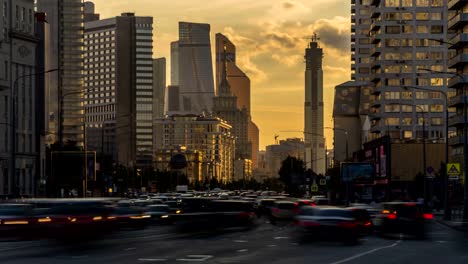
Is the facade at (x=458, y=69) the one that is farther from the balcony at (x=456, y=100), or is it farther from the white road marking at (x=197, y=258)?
the white road marking at (x=197, y=258)

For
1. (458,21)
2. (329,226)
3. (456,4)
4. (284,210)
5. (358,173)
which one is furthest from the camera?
(456,4)

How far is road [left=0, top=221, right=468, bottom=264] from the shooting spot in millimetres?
28469

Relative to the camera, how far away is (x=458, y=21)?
113m

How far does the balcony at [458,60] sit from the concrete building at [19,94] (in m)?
49.3

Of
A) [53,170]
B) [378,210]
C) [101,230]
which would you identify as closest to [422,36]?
[53,170]

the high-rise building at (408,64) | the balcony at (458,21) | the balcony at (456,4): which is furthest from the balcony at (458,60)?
the high-rise building at (408,64)

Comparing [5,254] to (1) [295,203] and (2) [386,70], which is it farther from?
(2) [386,70]

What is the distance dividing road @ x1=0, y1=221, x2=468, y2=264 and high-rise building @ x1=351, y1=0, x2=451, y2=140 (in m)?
121

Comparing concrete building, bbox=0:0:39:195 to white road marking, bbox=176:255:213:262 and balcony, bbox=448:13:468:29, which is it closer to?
balcony, bbox=448:13:468:29

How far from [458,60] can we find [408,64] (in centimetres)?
5174

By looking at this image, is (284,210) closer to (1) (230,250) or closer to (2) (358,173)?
(1) (230,250)

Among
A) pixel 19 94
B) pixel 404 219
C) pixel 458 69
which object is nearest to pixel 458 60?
pixel 458 69

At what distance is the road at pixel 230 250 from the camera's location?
93.4 feet

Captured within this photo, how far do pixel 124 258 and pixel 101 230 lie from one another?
10078mm
